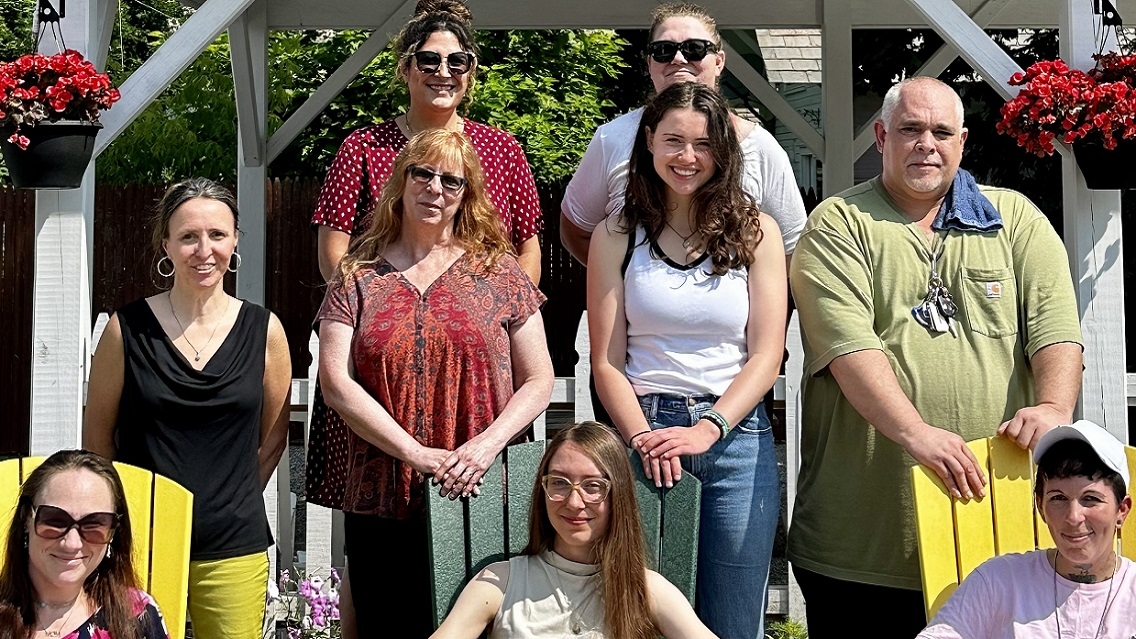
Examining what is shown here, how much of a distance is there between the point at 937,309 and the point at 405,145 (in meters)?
Result: 1.40

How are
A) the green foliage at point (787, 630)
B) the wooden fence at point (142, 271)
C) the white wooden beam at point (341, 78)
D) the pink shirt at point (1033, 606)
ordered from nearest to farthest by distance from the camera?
the pink shirt at point (1033, 606), the green foliage at point (787, 630), the white wooden beam at point (341, 78), the wooden fence at point (142, 271)

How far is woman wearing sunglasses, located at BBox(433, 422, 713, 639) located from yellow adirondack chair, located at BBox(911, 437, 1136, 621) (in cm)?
58

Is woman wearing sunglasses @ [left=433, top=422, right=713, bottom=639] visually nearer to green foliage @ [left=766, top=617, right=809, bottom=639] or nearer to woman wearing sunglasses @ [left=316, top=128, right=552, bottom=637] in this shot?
woman wearing sunglasses @ [left=316, top=128, right=552, bottom=637]

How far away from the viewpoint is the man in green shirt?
322 cm

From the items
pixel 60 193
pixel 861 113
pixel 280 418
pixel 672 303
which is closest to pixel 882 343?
pixel 672 303

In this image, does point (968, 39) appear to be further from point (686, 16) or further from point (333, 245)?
point (333, 245)

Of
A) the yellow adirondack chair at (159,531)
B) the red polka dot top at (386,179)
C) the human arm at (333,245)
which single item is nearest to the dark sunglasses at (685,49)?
the red polka dot top at (386,179)

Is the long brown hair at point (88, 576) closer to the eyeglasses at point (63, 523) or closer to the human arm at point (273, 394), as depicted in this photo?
the eyeglasses at point (63, 523)

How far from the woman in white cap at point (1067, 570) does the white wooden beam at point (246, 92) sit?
14.8 ft

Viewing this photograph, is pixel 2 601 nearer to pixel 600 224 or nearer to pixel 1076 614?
pixel 600 224

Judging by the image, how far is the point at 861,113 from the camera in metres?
12.7

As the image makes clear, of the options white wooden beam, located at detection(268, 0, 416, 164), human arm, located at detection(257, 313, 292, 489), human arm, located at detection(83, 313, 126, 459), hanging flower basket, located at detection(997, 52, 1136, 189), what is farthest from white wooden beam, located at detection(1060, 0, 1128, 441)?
white wooden beam, located at detection(268, 0, 416, 164)

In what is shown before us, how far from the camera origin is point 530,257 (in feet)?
12.1

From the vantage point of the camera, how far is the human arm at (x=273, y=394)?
3340mm
